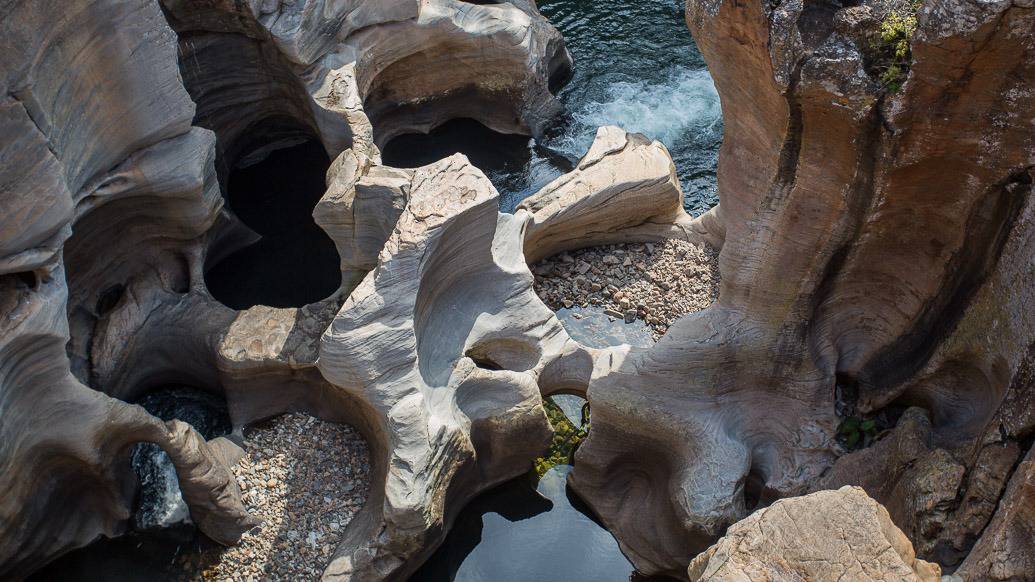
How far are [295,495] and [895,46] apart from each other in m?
5.71

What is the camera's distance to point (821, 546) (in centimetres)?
456

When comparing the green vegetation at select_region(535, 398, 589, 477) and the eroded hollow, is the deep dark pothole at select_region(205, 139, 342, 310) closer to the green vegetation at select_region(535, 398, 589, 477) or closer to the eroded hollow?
the eroded hollow

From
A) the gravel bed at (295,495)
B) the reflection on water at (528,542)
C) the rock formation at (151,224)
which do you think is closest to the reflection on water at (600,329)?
the reflection on water at (528,542)

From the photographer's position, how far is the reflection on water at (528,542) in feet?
26.3

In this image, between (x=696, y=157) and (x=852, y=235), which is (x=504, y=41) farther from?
(x=852, y=235)

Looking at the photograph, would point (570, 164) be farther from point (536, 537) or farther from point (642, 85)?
point (536, 537)

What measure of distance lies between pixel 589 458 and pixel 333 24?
5.79 meters

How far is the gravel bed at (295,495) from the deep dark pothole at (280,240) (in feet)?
6.81

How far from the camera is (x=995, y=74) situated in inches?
213

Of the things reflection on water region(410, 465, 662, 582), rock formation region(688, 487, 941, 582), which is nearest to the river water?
reflection on water region(410, 465, 662, 582)

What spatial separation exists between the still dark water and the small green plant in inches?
159

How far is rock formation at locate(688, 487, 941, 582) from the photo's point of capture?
4480mm

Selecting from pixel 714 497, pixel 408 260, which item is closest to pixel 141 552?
pixel 408 260

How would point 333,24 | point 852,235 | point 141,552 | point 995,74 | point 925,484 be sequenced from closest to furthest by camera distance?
point 995,74 < point 925,484 < point 852,235 < point 141,552 < point 333,24
